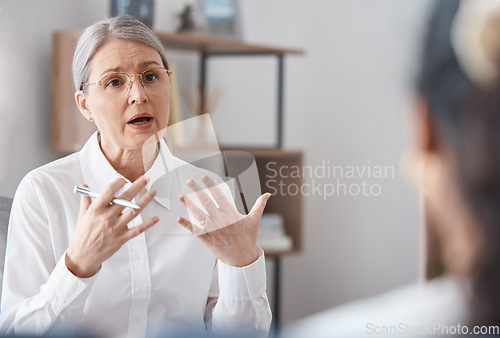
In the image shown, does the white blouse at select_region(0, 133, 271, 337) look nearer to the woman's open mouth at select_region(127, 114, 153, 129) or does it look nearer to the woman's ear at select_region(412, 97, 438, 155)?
the woman's open mouth at select_region(127, 114, 153, 129)

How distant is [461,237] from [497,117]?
0.06m

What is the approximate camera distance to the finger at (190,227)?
694 millimetres

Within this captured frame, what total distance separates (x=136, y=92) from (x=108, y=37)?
0.07m

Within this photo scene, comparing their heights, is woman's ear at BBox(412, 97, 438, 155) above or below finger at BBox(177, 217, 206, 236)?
above

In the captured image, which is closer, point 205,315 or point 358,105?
point 205,315

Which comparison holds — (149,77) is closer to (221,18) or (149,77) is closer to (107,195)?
(107,195)

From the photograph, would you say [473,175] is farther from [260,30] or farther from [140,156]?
[260,30]

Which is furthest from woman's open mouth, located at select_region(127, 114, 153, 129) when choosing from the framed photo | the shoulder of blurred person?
the framed photo

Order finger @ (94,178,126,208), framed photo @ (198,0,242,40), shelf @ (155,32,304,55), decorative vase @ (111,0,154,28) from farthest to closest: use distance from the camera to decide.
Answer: framed photo @ (198,0,242,40) < shelf @ (155,32,304,55) < decorative vase @ (111,0,154,28) < finger @ (94,178,126,208)


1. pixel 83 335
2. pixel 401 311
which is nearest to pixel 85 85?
pixel 83 335

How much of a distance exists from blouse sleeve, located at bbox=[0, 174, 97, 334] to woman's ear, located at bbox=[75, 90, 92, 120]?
0.29 feet

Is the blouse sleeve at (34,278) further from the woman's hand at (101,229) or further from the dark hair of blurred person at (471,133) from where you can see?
the dark hair of blurred person at (471,133)

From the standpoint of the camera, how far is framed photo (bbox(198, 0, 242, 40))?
1.79 metres

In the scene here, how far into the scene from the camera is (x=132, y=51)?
73 centimetres
